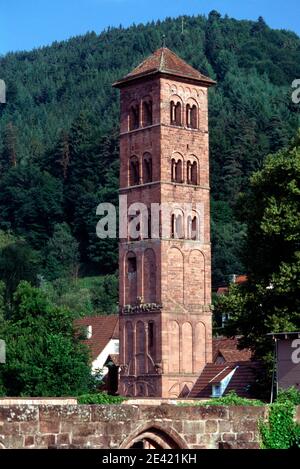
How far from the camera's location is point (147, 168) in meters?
77.0

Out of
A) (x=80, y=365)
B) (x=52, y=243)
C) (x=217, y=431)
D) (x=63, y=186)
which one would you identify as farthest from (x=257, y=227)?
(x=63, y=186)

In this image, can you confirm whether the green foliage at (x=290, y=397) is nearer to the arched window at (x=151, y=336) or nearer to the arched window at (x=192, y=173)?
the arched window at (x=151, y=336)

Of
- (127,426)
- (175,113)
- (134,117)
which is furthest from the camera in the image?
(134,117)

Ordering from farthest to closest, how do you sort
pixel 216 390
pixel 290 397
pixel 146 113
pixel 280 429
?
pixel 146 113
pixel 216 390
pixel 290 397
pixel 280 429

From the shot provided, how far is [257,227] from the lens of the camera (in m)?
50.6

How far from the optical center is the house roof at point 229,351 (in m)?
68.2

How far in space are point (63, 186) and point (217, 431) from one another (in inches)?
5325

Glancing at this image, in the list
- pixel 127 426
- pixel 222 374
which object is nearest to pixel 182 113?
pixel 222 374

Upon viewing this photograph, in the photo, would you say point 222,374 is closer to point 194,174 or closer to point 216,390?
point 216,390

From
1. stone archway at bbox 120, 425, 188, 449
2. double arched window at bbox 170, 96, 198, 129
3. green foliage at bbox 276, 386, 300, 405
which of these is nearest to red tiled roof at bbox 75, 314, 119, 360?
double arched window at bbox 170, 96, 198, 129

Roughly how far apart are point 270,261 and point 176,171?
27363mm

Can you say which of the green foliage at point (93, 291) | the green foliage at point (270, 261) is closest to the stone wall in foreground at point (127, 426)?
the green foliage at point (270, 261)
